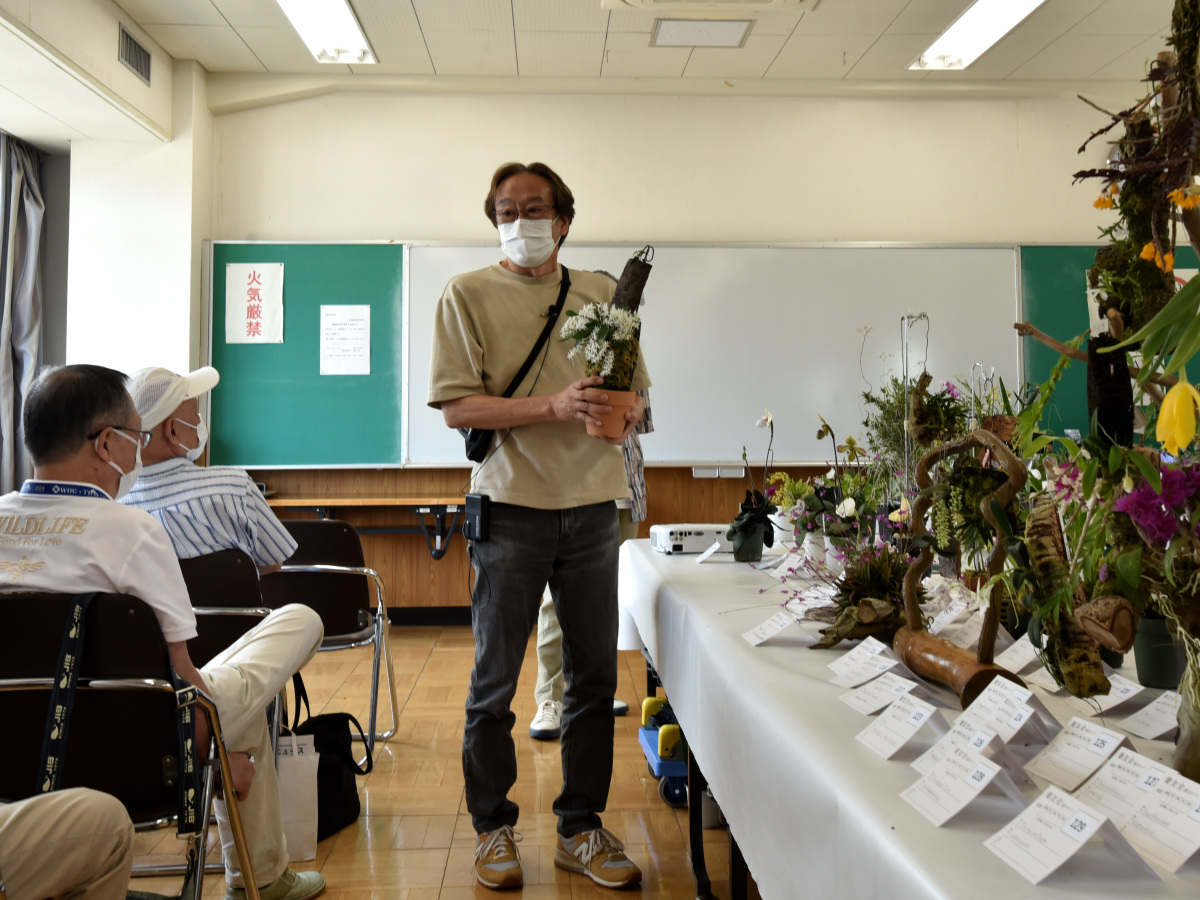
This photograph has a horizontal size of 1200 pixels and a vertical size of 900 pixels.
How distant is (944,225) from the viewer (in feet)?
17.1

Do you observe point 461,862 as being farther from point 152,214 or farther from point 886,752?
point 152,214

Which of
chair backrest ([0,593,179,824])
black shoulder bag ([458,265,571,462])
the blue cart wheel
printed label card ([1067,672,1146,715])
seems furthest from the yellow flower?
the blue cart wheel

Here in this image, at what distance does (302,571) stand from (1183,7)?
2.59 meters

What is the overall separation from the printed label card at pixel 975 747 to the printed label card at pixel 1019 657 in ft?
1.12

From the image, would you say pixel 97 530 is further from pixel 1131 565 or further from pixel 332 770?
pixel 1131 565

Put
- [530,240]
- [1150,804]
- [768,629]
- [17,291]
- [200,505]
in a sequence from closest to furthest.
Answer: [1150,804], [768,629], [530,240], [200,505], [17,291]

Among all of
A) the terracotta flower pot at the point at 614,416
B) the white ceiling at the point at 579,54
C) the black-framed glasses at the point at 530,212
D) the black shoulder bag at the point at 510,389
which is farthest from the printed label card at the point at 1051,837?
the white ceiling at the point at 579,54

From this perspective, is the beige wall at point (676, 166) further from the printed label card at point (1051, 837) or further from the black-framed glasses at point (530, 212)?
the printed label card at point (1051, 837)

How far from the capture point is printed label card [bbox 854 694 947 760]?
958 millimetres

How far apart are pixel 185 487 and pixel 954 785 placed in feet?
6.29

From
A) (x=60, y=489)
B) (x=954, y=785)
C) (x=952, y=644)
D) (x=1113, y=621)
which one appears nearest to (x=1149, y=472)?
(x=1113, y=621)

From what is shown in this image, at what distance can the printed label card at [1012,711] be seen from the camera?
890 millimetres

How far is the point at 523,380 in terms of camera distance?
76.4 inches

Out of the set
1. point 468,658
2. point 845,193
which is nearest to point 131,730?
point 468,658
